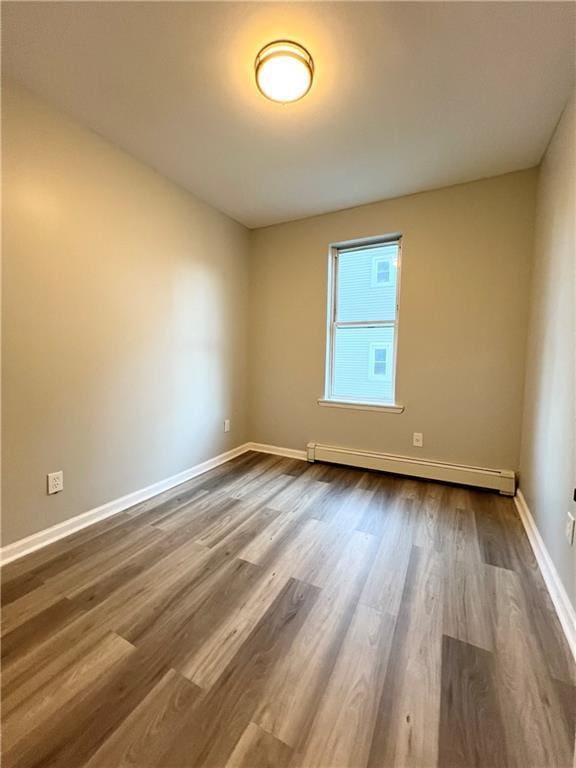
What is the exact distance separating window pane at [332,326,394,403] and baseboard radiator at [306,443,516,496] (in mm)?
551

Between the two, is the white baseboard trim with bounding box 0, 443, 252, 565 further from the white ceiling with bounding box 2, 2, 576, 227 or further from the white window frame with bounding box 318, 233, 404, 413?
the white ceiling with bounding box 2, 2, 576, 227

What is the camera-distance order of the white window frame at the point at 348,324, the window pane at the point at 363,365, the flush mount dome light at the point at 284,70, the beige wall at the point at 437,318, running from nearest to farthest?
1. the flush mount dome light at the point at 284,70
2. the beige wall at the point at 437,318
3. the white window frame at the point at 348,324
4. the window pane at the point at 363,365

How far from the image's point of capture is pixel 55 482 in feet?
6.20

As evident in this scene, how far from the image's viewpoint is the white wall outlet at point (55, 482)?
6.10ft

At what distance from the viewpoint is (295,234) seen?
337 centimetres

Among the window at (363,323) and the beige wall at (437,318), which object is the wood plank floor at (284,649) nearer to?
the beige wall at (437,318)

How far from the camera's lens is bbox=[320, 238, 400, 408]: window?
10.0ft

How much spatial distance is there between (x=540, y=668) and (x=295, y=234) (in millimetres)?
3549

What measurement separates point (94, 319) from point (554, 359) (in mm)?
2795

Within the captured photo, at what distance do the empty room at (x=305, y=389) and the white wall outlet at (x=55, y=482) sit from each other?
0.08 ft

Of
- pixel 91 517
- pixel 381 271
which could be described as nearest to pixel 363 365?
pixel 381 271

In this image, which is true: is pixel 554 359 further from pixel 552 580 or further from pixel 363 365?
pixel 363 365

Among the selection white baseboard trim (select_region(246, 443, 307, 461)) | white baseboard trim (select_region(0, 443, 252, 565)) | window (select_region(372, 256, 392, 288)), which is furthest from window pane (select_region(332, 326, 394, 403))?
white baseboard trim (select_region(0, 443, 252, 565))

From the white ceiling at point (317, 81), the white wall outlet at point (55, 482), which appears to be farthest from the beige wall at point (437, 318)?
the white wall outlet at point (55, 482)
